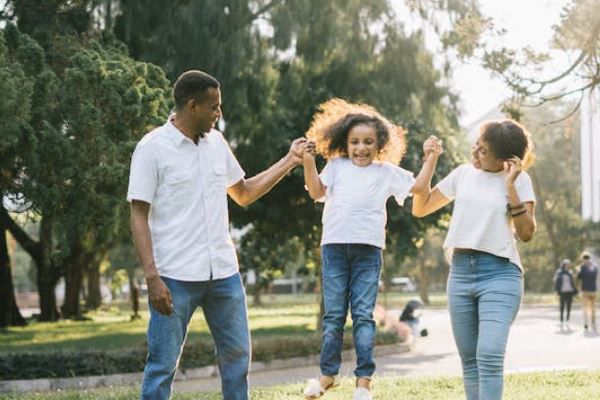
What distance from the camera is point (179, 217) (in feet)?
16.5

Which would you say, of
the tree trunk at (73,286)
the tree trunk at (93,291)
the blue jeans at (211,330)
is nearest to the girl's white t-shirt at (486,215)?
the blue jeans at (211,330)

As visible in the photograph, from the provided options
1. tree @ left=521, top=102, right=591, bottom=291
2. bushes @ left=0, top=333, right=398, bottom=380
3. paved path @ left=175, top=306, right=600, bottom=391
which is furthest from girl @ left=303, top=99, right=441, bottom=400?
tree @ left=521, top=102, right=591, bottom=291

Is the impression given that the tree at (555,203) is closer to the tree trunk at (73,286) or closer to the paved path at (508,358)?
the tree trunk at (73,286)

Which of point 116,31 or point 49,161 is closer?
point 49,161

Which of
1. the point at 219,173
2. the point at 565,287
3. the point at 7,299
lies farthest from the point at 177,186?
the point at 7,299

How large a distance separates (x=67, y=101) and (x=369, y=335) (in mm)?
8935

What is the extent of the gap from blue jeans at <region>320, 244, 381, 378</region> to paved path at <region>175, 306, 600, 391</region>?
7.07 meters

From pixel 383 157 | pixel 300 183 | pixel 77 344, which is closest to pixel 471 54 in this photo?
pixel 383 157

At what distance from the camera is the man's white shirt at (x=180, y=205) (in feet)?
16.4

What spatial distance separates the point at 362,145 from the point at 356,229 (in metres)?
0.56

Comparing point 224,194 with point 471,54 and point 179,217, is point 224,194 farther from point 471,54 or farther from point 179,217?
point 471,54

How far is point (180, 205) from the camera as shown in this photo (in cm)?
505

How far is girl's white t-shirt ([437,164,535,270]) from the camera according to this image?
18.3 feet

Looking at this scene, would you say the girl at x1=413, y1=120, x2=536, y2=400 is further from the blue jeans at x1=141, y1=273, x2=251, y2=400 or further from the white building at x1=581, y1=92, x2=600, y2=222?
the white building at x1=581, y1=92, x2=600, y2=222
